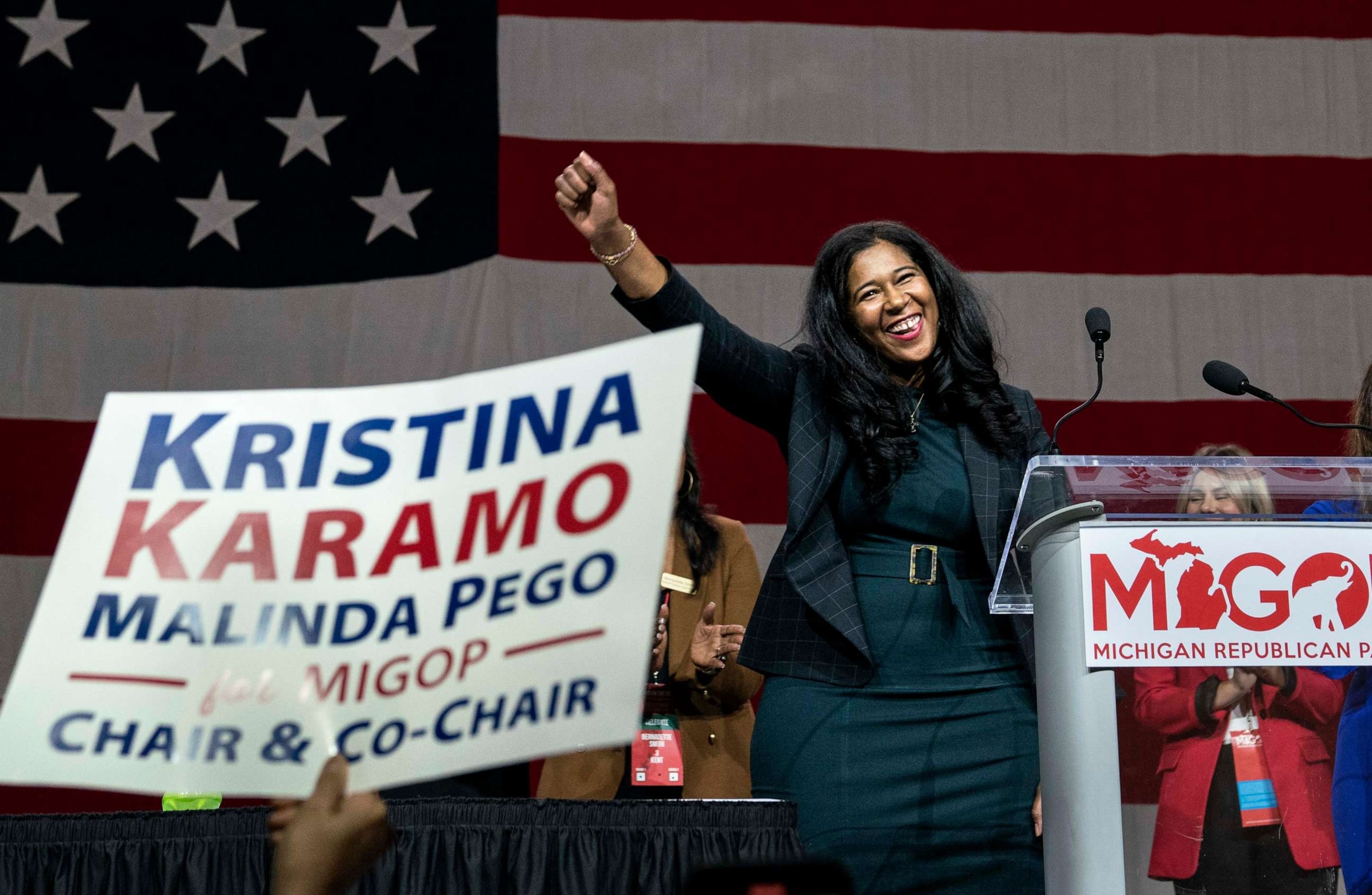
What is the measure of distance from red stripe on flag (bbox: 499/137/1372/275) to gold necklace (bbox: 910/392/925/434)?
220 centimetres

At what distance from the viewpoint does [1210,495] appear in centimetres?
146

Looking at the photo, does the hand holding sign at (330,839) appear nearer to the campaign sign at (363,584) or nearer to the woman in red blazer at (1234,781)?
the campaign sign at (363,584)

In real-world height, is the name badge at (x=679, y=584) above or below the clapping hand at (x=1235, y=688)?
above

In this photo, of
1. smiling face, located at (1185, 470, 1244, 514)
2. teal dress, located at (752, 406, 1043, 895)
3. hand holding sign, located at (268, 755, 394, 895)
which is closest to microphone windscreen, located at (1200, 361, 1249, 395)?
teal dress, located at (752, 406, 1043, 895)

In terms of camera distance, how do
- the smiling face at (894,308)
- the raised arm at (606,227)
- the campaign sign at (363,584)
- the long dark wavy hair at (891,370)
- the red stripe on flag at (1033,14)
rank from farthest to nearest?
the red stripe on flag at (1033,14), the smiling face at (894,308), the long dark wavy hair at (891,370), the raised arm at (606,227), the campaign sign at (363,584)

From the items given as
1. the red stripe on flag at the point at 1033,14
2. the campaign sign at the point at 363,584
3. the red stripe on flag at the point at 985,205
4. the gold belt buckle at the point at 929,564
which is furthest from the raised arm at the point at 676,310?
the red stripe on flag at the point at 1033,14

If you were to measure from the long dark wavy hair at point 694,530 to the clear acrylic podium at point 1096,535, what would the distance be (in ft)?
4.49

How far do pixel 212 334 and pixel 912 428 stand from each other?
2734 millimetres

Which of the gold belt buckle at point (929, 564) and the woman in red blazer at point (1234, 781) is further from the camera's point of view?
the gold belt buckle at point (929, 564)

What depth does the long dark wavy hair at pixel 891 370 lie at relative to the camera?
6.00 feet

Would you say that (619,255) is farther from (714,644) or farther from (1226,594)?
(714,644)

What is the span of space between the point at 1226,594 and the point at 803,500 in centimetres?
57

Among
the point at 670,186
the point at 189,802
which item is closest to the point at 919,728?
the point at 189,802

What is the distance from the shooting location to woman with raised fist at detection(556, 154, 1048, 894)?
173cm
